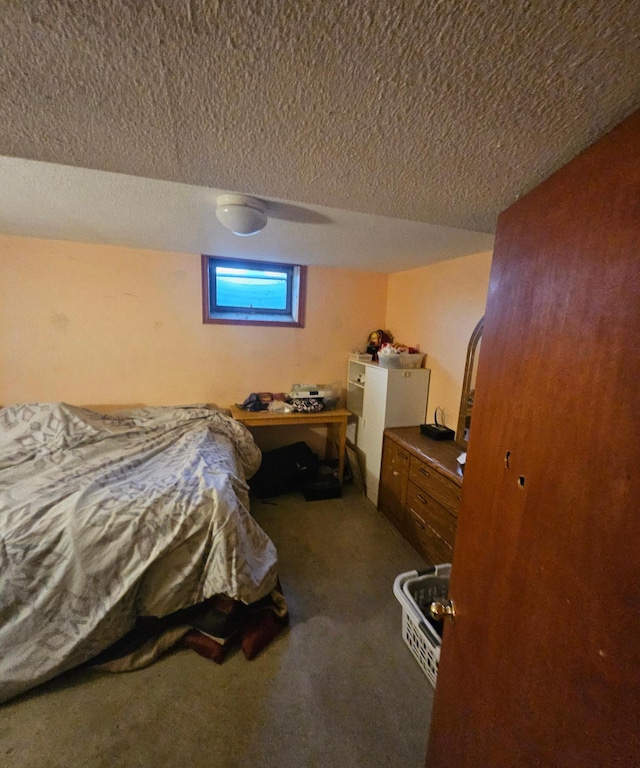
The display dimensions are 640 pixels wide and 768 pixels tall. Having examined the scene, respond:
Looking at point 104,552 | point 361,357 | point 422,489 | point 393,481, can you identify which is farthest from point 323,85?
point 361,357

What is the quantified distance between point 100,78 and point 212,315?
2.53 m

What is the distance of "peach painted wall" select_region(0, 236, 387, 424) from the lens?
2453mm

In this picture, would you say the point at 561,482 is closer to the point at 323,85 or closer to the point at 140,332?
the point at 323,85

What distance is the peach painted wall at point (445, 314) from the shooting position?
7.32ft

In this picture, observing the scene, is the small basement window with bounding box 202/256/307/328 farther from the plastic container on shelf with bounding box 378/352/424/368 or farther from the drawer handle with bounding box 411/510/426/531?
the drawer handle with bounding box 411/510/426/531

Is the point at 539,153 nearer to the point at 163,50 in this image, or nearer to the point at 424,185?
the point at 424,185

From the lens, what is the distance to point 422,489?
2100 mm

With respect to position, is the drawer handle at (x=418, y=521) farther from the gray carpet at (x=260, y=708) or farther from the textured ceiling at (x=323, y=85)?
the textured ceiling at (x=323, y=85)

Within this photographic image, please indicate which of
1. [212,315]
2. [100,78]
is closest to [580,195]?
[100,78]

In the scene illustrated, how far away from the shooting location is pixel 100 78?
477 mm

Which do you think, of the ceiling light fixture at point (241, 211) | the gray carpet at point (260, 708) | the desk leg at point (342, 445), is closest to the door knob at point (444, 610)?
the gray carpet at point (260, 708)

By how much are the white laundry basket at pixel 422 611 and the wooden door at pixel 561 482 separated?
61 cm

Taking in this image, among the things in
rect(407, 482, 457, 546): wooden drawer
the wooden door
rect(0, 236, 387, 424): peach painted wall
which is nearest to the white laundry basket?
rect(407, 482, 457, 546): wooden drawer

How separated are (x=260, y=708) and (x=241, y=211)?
210cm
